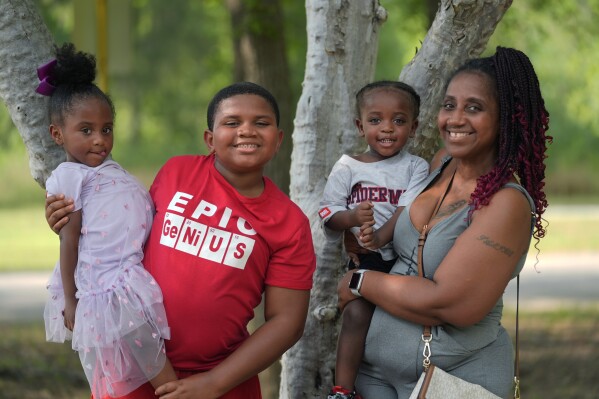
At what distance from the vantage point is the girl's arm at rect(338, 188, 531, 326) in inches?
119

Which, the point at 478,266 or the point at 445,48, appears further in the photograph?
the point at 445,48

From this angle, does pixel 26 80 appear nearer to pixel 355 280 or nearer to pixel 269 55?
pixel 355 280

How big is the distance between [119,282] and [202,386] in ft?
1.46

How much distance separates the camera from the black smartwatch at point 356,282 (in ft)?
10.9

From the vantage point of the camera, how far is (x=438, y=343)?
3156 millimetres

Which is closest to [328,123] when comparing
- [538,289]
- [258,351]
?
[258,351]

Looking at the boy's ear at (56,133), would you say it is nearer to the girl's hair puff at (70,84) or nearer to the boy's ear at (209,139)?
the girl's hair puff at (70,84)

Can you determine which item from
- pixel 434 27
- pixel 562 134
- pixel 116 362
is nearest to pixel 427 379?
pixel 116 362

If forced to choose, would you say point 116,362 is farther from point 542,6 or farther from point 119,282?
point 542,6

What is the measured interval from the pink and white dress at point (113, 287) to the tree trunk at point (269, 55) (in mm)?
4739

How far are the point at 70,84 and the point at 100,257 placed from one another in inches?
26.3

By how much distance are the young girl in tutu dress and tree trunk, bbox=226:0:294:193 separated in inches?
182

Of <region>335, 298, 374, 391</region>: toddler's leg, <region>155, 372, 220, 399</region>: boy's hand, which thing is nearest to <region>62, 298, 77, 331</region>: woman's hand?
<region>155, 372, 220, 399</region>: boy's hand

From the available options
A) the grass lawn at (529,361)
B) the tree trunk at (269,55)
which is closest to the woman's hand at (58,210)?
the grass lawn at (529,361)
